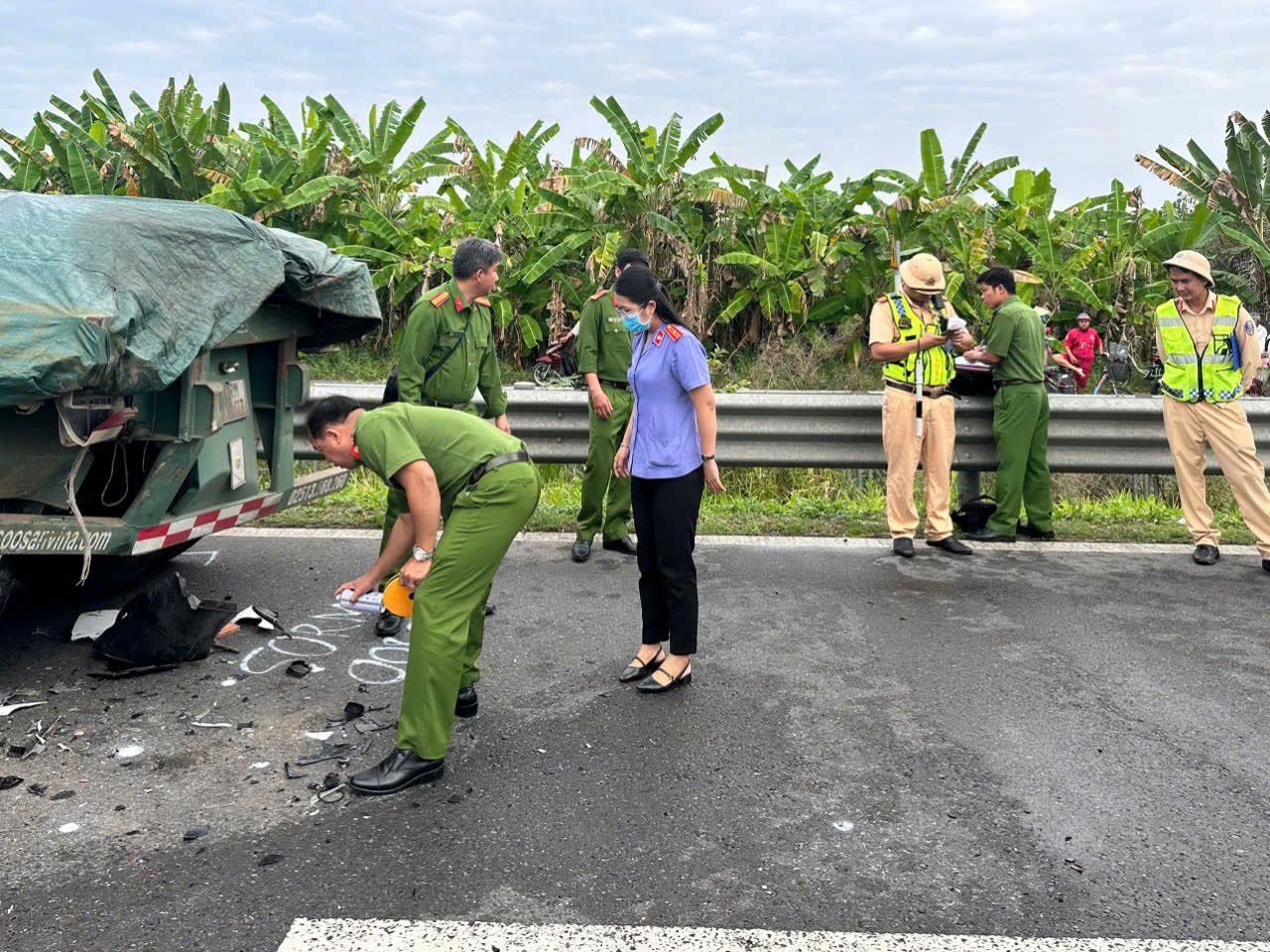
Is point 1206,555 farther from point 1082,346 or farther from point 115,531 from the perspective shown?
point 1082,346

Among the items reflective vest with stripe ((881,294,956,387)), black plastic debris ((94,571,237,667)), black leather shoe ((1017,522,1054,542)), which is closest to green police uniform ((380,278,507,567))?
black plastic debris ((94,571,237,667))

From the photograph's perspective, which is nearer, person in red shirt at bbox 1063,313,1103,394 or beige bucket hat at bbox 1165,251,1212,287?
beige bucket hat at bbox 1165,251,1212,287

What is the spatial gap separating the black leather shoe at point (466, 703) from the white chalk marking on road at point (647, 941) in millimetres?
1517

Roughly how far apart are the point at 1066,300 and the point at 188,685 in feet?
45.0

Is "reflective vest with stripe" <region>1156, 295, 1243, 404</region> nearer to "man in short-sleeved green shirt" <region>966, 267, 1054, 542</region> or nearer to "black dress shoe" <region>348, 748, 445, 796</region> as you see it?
"man in short-sleeved green shirt" <region>966, 267, 1054, 542</region>

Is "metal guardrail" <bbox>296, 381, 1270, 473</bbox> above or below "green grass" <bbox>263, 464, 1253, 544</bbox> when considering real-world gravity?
above

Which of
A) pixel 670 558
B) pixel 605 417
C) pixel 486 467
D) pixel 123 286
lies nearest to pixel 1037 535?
pixel 605 417

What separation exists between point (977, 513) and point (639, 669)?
12.3 ft

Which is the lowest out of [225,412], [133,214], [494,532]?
[494,532]

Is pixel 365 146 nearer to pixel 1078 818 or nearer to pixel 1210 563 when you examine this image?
pixel 1210 563

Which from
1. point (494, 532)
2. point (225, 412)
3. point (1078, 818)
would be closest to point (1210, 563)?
point (1078, 818)

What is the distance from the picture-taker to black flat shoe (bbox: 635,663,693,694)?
487 cm

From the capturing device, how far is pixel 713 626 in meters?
5.78

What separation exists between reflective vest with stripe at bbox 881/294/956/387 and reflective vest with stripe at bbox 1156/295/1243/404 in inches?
55.2
